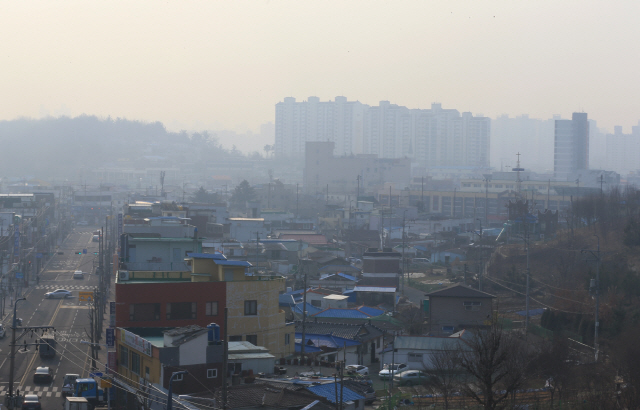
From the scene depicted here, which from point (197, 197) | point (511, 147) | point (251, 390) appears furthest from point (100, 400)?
point (511, 147)

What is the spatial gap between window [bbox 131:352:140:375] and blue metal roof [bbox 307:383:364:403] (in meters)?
1.65

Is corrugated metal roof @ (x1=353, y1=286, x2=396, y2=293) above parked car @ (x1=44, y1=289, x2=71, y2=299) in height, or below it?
above

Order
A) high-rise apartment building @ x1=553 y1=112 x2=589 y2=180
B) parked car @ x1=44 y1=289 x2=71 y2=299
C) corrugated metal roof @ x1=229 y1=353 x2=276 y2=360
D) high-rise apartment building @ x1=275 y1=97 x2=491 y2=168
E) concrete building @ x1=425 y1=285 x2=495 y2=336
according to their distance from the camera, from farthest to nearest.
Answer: high-rise apartment building @ x1=275 y1=97 x2=491 y2=168 < high-rise apartment building @ x1=553 y1=112 x2=589 y2=180 < parked car @ x1=44 y1=289 x2=71 y2=299 < concrete building @ x1=425 y1=285 x2=495 y2=336 < corrugated metal roof @ x1=229 y1=353 x2=276 y2=360

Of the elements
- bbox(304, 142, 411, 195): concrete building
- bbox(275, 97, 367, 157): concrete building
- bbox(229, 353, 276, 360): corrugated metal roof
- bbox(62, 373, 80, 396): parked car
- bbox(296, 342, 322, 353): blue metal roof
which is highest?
bbox(275, 97, 367, 157): concrete building

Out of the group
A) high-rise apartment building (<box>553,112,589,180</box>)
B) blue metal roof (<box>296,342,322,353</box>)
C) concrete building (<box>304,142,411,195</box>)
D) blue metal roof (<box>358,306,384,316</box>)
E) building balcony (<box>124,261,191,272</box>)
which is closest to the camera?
blue metal roof (<box>296,342,322,353</box>)

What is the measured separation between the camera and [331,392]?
5672 mm

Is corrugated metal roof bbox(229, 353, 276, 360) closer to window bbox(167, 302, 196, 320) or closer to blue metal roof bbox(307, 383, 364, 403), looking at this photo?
blue metal roof bbox(307, 383, 364, 403)

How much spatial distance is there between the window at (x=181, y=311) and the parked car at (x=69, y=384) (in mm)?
1096

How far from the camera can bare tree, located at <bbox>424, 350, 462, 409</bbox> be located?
20.3 ft

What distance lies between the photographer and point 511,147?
91.7 m

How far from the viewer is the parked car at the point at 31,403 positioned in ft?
21.5

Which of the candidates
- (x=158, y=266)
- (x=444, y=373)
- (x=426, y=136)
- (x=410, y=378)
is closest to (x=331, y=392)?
(x=444, y=373)

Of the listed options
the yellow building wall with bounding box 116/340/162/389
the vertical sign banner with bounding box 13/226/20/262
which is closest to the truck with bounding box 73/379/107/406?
the yellow building wall with bounding box 116/340/162/389

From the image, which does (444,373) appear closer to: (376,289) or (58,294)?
(376,289)
